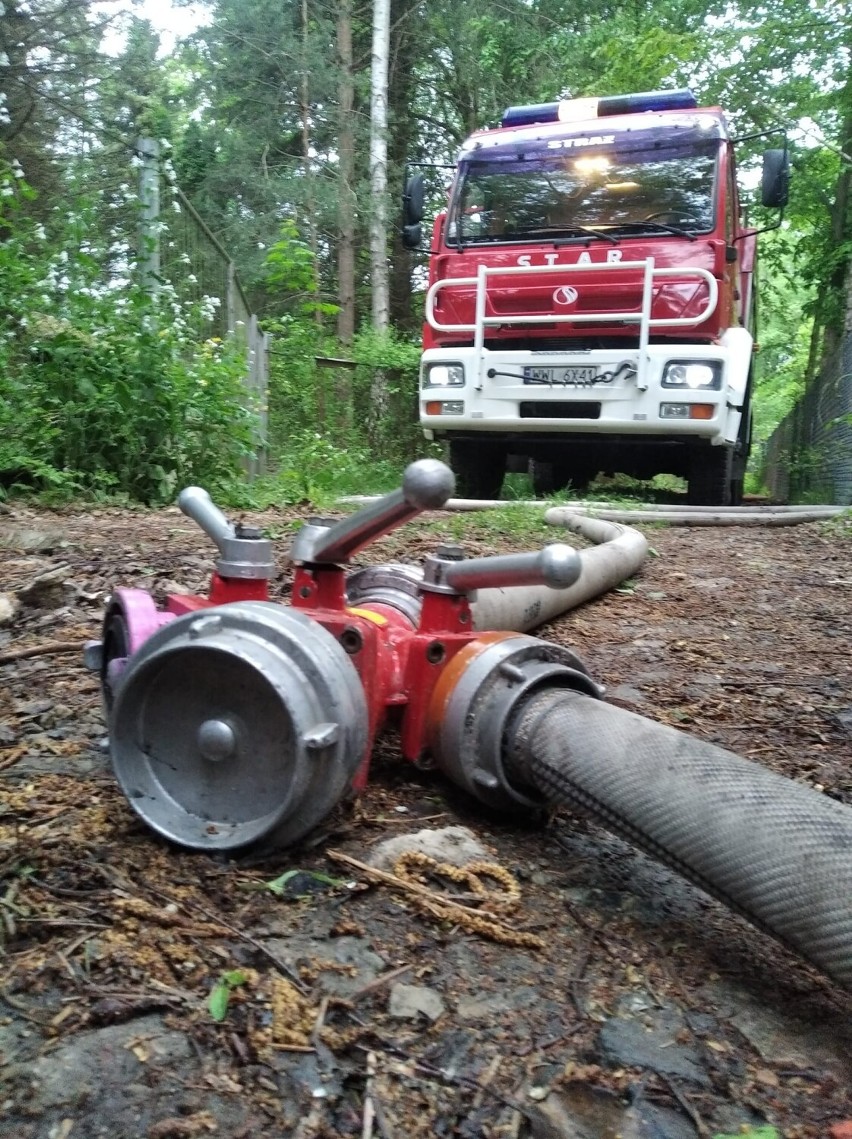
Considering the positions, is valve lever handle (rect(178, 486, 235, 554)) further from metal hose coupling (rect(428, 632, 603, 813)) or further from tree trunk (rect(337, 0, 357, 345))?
tree trunk (rect(337, 0, 357, 345))

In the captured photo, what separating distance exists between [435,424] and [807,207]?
10523 millimetres

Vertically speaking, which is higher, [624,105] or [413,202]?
[624,105]

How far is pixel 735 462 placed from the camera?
26.2 ft

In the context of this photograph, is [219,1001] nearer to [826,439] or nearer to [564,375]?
[564,375]

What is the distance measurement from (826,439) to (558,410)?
17.7 feet

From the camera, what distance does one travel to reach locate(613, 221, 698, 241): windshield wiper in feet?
19.8

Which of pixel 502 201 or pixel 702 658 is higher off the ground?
pixel 502 201

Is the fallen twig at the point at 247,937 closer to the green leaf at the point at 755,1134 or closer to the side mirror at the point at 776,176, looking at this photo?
the green leaf at the point at 755,1134

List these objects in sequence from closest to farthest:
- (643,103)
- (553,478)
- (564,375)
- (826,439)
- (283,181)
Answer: (564,375), (643,103), (553,478), (826,439), (283,181)

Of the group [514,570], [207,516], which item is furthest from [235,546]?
[514,570]

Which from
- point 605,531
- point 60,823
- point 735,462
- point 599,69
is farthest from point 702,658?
point 599,69

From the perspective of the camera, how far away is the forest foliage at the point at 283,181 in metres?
5.55

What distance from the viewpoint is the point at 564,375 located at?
6.13 meters

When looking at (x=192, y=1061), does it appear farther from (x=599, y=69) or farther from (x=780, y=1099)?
(x=599, y=69)
